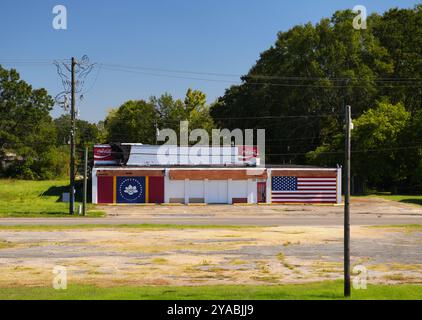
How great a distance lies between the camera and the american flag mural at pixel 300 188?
56469 millimetres

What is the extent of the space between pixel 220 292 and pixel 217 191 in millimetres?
39572

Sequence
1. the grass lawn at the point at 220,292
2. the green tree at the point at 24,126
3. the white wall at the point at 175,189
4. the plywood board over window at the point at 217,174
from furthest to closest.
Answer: the green tree at the point at 24,126 → the white wall at the point at 175,189 → the plywood board over window at the point at 217,174 → the grass lawn at the point at 220,292

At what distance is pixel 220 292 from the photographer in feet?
55.8

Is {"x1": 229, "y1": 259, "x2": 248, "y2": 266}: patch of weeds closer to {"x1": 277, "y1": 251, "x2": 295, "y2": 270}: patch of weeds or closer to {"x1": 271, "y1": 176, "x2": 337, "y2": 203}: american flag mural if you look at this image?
{"x1": 277, "y1": 251, "x2": 295, "y2": 270}: patch of weeds

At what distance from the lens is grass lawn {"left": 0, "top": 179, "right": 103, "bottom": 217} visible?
148 feet

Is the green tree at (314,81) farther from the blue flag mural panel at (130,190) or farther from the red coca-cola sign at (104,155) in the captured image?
the blue flag mural panel at (130,190)

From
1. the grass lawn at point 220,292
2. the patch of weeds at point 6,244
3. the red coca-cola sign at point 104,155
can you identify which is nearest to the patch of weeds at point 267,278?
the grass lawn at point 220,292

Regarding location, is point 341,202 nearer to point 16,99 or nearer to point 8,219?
point 8,219


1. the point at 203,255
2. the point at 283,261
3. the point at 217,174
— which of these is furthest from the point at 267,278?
the point at 217,174

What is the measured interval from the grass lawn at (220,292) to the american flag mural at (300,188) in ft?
124

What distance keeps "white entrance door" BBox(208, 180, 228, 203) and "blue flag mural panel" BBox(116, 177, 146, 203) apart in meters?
6.42

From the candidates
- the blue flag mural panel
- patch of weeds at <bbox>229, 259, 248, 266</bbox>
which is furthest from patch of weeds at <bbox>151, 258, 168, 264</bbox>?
the blue flag mural panel

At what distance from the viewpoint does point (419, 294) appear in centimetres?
1658

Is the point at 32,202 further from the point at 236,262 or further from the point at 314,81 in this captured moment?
the point at 314,81
